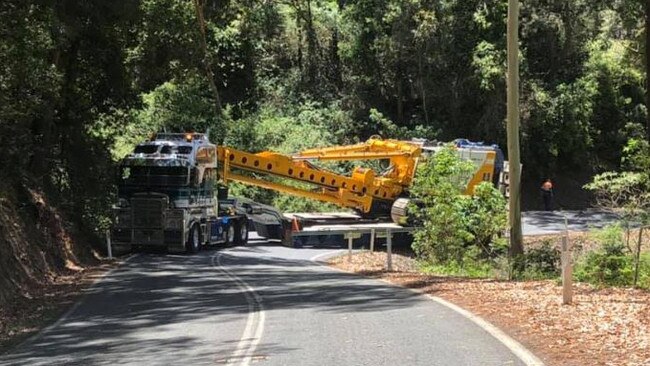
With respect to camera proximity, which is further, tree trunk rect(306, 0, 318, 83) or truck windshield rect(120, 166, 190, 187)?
tree trunk rect(306, 0, 318, 83)

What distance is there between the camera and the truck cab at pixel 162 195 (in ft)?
89.6

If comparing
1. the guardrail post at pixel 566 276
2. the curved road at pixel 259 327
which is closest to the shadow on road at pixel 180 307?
the curved road at pixel 259 327

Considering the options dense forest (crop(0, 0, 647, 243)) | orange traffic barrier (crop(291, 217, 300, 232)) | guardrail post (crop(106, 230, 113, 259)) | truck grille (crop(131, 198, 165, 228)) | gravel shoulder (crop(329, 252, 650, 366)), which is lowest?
gravel shoulder (crop(329, 252, 650, 366))

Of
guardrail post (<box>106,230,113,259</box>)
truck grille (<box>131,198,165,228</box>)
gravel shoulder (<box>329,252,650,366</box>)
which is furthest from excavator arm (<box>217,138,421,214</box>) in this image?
gravel shoulder (<box>329,252,650,366</box>)

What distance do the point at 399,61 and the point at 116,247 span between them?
23295 mm

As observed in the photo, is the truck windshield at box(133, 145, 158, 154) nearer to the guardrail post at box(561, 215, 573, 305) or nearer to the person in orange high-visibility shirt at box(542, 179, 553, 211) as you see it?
the guardrail post at box(561, 215, 573, 305)

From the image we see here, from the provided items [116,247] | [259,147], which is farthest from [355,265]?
[259,147]

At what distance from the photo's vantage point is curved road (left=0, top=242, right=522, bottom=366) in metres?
9.17

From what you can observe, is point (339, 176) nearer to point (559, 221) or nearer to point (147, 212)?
point (147, 212)

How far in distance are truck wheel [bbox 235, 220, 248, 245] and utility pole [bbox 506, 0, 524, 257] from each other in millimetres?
14812

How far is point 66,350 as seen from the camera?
1029cm

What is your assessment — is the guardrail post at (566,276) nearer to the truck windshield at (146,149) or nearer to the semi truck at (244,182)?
the semi truck at (244,182)

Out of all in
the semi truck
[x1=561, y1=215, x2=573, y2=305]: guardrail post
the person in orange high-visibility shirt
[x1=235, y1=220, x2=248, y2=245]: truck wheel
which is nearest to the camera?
[x1=561, y1=215, x2=573, y2=305]: guardrail post

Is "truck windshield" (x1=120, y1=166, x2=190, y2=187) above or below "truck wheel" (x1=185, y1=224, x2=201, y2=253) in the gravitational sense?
above
